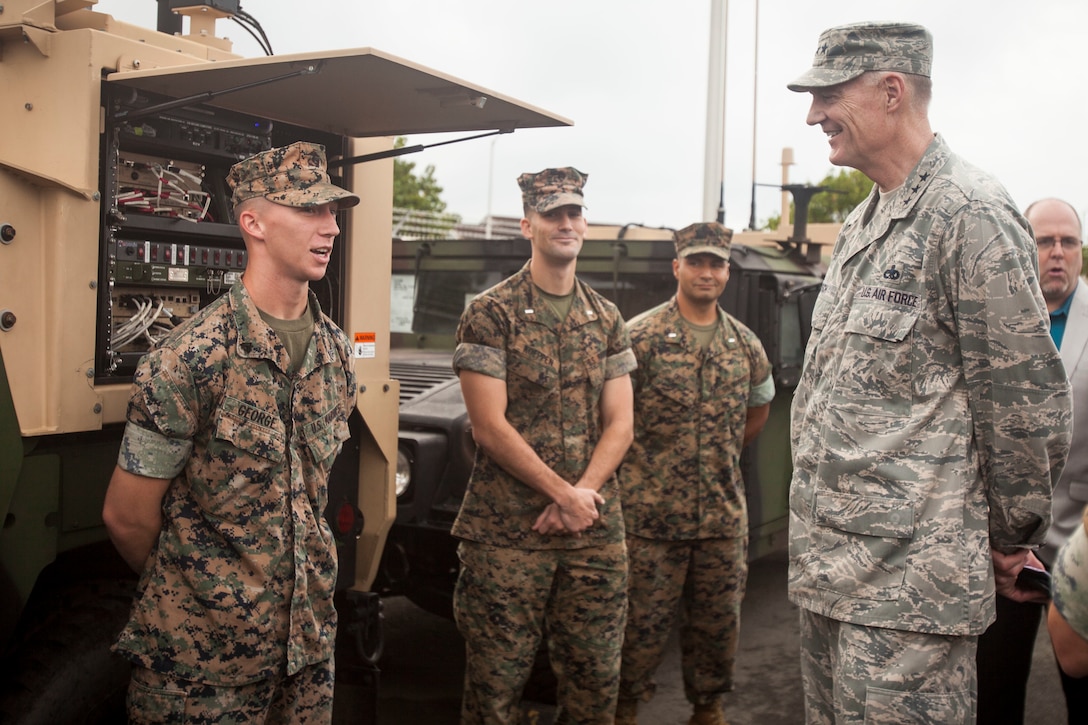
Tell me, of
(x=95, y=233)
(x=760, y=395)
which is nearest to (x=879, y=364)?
(x=95, y=233)

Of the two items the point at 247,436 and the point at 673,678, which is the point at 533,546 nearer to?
the point at 247,436

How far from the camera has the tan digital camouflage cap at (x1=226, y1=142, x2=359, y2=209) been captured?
2410 millimetres

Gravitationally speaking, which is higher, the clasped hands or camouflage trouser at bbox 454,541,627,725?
the clasped hands

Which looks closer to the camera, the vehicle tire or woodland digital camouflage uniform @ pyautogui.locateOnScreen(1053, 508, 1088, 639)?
woodland digital camouflage uniform @ pyautogui.locateOnScreen(1053, 508, 1088, 639)

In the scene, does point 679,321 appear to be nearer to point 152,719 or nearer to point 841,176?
point 152,719

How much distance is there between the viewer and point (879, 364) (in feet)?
7.18

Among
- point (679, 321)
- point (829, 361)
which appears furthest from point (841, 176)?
point (829, 361)

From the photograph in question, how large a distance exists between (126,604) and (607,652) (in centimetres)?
140

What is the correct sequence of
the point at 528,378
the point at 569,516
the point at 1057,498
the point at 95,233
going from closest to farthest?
the point at 95,233, the point at 1057,498, the point at 569,516, the point at 528,378

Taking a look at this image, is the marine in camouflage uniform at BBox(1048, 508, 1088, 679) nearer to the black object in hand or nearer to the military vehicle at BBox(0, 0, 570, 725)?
the black object in hand

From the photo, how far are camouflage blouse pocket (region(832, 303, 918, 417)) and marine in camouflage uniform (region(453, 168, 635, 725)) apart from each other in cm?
119

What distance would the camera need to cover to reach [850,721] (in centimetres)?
215

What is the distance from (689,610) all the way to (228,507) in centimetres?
220

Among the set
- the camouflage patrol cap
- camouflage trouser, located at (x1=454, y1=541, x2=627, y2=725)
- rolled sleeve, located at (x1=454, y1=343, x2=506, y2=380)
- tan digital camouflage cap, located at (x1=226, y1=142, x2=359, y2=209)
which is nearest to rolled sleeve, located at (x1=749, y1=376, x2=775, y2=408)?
the camouflage patrol cap
